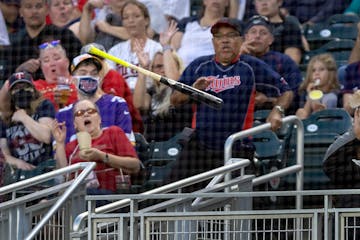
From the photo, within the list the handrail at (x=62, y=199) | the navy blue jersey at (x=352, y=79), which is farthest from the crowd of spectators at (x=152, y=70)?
the handrail at (x=62, y=199)

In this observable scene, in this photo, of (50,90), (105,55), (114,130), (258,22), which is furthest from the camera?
(50,90)

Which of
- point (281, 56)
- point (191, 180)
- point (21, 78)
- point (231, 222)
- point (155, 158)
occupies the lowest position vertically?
point (231, 222)

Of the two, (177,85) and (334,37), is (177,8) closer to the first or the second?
(177,85)

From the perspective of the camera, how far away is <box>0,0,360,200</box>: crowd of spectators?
7.77 metres

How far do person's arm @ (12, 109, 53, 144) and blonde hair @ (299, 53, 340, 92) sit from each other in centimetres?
154

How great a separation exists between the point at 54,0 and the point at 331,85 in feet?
6.27

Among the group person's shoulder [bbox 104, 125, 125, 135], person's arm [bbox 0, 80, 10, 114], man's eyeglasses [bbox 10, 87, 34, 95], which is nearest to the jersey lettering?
person's shoulder [bbox 104, 125, 125, 135]

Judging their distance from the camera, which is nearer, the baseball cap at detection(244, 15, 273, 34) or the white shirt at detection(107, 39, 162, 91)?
the baseball cap at detection(244, 15, 273, 34)

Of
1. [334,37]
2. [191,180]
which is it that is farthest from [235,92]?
[191,180]

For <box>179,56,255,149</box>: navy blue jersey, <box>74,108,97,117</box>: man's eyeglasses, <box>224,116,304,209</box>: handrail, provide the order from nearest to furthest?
<box>224,116,304,209</box>: handrail < <box>179,56,255,149</box>: navy blue jersey < <box>74,108,97,117</box>: man's eyeglasses

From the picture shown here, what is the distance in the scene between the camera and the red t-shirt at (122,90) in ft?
26.3

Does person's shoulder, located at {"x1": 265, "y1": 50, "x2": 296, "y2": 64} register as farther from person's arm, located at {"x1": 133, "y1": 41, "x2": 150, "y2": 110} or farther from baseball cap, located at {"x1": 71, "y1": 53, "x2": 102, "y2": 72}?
baseball cap, located at {"x1": 71, "y1": 53, "x2": 102, "y2": 72}

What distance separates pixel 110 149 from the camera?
25.6ft

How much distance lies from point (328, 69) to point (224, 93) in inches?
24.1
